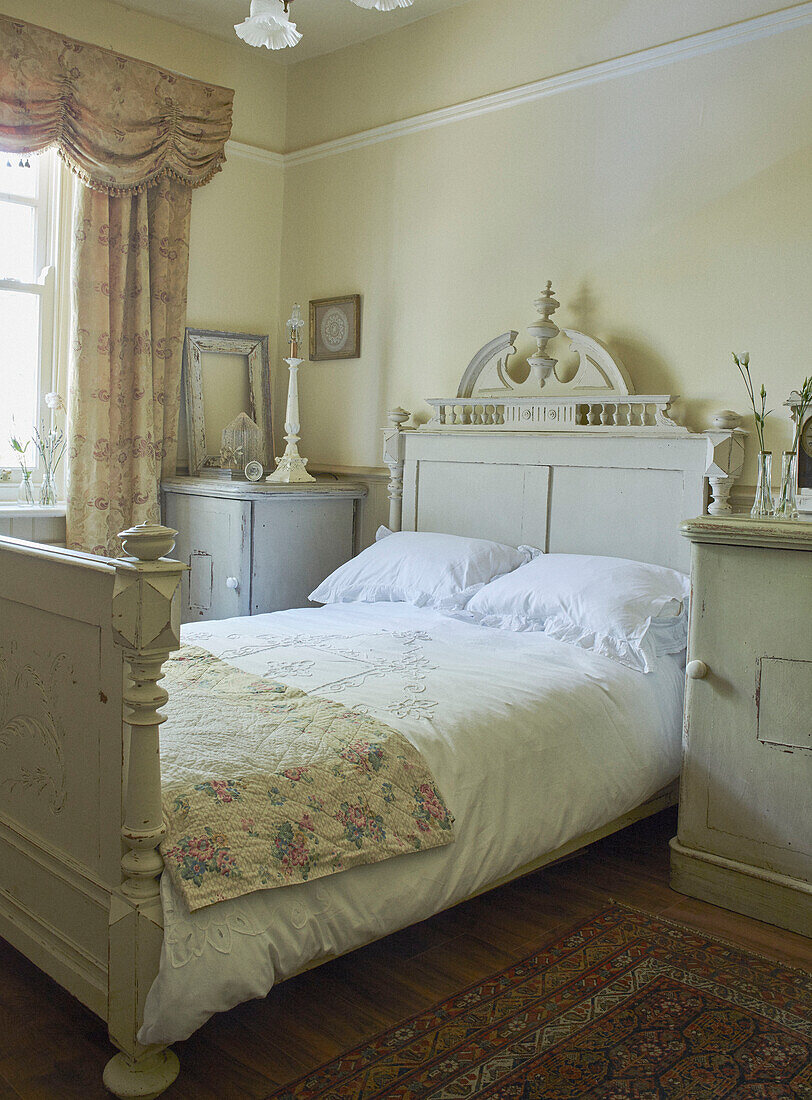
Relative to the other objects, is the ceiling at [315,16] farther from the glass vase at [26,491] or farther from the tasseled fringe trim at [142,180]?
the glass vase at [26,491]

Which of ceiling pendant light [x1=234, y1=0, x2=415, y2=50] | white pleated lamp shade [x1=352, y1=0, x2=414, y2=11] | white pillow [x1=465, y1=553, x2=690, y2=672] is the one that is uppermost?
ceiling pendant light [x1=234, y1=0, x2=415, y2=50]

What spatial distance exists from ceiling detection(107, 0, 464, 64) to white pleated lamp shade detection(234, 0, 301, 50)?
1.42 m

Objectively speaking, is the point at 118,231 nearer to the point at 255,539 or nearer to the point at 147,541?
the point at 255,539

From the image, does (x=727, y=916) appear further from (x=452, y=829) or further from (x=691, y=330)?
(x=691, y=330)

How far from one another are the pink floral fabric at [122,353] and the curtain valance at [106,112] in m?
0.10

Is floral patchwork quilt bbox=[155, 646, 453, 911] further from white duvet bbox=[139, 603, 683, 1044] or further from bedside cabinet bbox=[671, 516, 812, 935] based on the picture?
bedside cabinet bbox=[671, 516, 812, 935]

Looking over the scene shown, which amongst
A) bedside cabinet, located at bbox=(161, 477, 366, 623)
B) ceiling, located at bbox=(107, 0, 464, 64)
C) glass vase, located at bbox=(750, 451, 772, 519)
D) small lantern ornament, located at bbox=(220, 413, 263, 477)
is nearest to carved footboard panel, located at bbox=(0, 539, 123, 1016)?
bedside cabinet, located at bbox=(161, 477, 366, 623)

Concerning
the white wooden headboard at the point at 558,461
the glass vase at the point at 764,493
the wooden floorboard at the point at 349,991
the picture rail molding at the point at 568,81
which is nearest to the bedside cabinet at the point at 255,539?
the white wooden headboard at the point at 558,461

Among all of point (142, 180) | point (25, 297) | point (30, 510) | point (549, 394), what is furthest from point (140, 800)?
point (142, 180)

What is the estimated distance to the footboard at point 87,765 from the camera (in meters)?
1.59

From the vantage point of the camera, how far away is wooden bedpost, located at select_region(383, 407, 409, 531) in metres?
4.00

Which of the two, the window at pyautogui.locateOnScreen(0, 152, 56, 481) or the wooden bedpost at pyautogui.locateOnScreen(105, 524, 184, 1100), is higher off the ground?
the window at pyautogui.locateOnScreen(0, 152, 56, 481)

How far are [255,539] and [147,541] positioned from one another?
7.45 ft

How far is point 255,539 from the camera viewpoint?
3.84 metres
